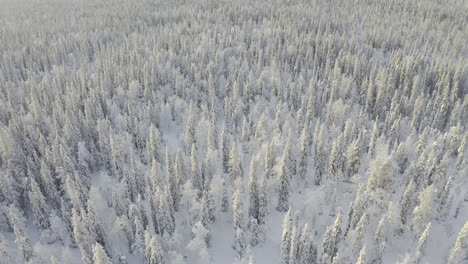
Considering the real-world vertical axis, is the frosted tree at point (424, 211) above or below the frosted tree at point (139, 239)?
above

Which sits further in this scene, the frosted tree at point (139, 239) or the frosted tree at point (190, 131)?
the frosted tree at point (190, 131)

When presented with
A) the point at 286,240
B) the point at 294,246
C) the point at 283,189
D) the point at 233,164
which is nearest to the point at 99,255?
the point at 286,240

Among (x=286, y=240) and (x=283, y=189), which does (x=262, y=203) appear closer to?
(x=283, y=189)

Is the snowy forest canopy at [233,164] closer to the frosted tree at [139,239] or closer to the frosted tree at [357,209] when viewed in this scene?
the frosted tree at [357,209]

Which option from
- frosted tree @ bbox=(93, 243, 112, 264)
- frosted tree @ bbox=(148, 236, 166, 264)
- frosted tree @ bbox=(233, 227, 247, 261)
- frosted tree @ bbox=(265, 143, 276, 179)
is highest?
frosted tree @ bbox=(265, 143, 276, 179)

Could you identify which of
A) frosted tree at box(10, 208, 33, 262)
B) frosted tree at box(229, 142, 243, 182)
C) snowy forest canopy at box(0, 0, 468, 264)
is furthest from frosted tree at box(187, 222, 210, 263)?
frosted tree at box(10, 208, 33, 262)

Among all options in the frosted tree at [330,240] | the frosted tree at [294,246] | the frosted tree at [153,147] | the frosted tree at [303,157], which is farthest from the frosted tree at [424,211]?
the frosted tree at [153,147]

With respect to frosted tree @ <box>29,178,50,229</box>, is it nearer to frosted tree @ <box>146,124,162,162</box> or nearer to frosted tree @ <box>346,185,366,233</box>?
frosted tree @ <box>146,124,162,162</box>

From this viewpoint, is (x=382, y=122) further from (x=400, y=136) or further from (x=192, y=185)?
(x=192, y=185)

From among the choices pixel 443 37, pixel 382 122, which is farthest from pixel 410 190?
pixel 443 37
